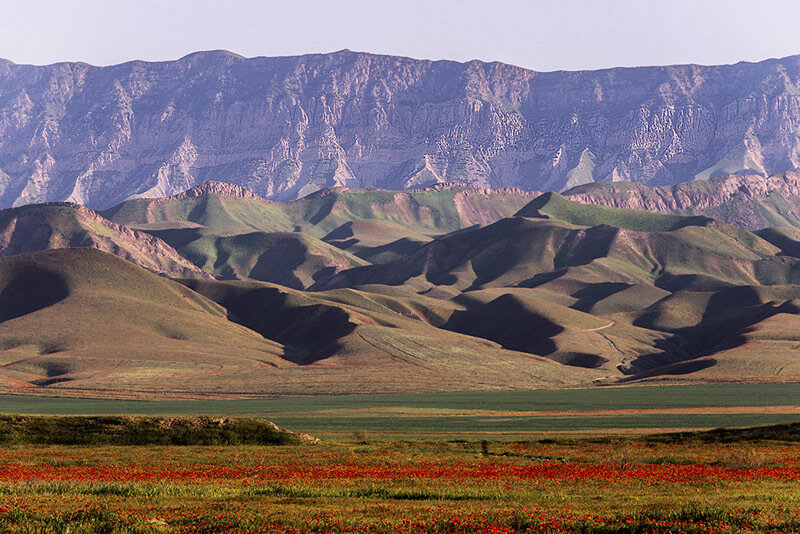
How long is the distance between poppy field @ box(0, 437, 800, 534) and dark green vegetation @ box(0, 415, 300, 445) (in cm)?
640

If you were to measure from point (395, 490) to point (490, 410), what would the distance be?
125m

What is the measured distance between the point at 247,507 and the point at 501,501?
9902 mm

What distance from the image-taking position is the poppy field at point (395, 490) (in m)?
31.0

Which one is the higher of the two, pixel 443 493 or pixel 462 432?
pixel 443 493

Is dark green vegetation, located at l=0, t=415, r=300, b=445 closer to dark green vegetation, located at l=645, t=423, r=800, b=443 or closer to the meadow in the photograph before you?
the meadow

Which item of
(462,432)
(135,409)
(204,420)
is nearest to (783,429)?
(462,432)

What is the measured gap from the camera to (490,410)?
540 feet

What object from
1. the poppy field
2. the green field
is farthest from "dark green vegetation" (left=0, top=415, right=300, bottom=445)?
the green field

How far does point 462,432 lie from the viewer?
114m

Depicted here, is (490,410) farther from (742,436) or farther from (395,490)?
(395,490)

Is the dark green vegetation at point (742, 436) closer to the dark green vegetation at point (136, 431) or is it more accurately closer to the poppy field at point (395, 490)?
the poppy field at point (395, 490)

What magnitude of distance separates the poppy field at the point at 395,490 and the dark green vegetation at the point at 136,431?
6.40m

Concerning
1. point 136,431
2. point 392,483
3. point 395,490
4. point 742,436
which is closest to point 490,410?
point 742,436

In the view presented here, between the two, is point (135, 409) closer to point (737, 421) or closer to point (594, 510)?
point (737, 421)
